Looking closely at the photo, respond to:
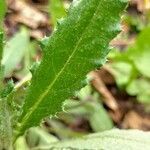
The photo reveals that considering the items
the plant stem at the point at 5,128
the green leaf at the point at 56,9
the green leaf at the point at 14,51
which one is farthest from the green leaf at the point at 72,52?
the green leaf at the point at 56,9

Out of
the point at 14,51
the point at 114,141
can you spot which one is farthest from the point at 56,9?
the point at 114,141

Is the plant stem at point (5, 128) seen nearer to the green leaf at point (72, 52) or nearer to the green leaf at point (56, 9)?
the green leaf at point (72, 52)

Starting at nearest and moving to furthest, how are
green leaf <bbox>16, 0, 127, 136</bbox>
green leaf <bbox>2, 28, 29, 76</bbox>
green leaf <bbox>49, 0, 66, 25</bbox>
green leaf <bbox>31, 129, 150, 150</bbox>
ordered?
green leaf <bbox>16, 0, 127, 136</bbox>, green leaf <bbox>31, 129, 150, 150</bbox>, green leaf <bbox>2, 28, 29, 76</bbox>, green leaf <bbox>49, 0, 66, 25</bbox>

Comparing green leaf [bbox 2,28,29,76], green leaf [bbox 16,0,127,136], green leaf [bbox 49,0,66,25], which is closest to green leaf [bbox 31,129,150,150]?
green leaf [bbox 16,0,127,136]

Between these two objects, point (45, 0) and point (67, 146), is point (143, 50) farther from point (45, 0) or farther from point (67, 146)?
point (67, 146)

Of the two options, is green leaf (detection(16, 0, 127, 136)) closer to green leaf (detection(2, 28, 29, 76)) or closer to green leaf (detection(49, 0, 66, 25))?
green leaf (detection(2, 28, 29, 76))

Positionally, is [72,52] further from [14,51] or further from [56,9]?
[56,9]
